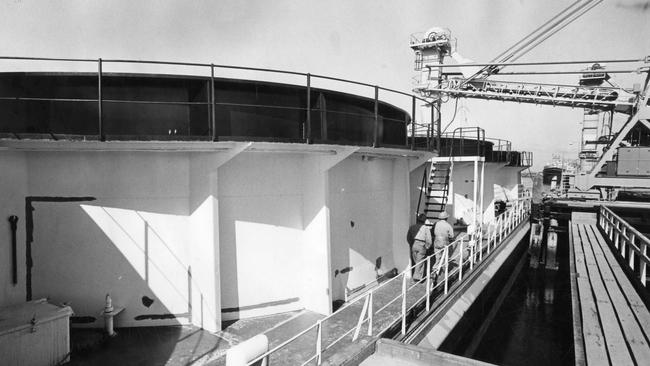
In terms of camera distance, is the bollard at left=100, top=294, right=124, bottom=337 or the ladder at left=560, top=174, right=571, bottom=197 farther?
the ladder at left=560, top=174, right=571, bottom=197

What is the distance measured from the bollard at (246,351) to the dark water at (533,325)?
25.4 ft

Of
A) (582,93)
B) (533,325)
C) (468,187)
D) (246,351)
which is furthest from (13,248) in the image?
(582,93)

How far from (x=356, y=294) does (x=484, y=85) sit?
23503 millimetres

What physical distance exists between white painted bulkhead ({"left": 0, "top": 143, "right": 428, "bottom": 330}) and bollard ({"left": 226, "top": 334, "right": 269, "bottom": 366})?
3643mm

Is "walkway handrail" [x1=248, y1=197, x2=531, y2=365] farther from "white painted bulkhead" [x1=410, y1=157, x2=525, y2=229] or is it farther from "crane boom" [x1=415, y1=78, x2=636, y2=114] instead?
"crane boom" [x1=415, y1=78, x2=636, y2=114]

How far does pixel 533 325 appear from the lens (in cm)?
1138

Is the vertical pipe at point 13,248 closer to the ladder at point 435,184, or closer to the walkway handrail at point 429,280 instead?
the walkway handrail at point 429,280

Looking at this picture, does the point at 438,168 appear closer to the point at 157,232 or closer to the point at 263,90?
the point at 263,90

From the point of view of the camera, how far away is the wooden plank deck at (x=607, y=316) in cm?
405

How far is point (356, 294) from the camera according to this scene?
28.4ft

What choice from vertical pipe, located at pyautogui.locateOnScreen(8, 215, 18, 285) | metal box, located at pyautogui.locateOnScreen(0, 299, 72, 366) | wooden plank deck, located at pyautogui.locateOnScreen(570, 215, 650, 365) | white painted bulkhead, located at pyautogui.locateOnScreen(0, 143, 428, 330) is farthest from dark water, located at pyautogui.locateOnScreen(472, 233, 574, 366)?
vertical pipe, located at pyautogui.locateOnScreen(8, 215, 18, 285)

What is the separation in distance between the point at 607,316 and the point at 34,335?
782 cm

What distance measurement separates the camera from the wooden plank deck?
4.05 meters

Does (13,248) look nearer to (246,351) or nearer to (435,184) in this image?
(246,351)
